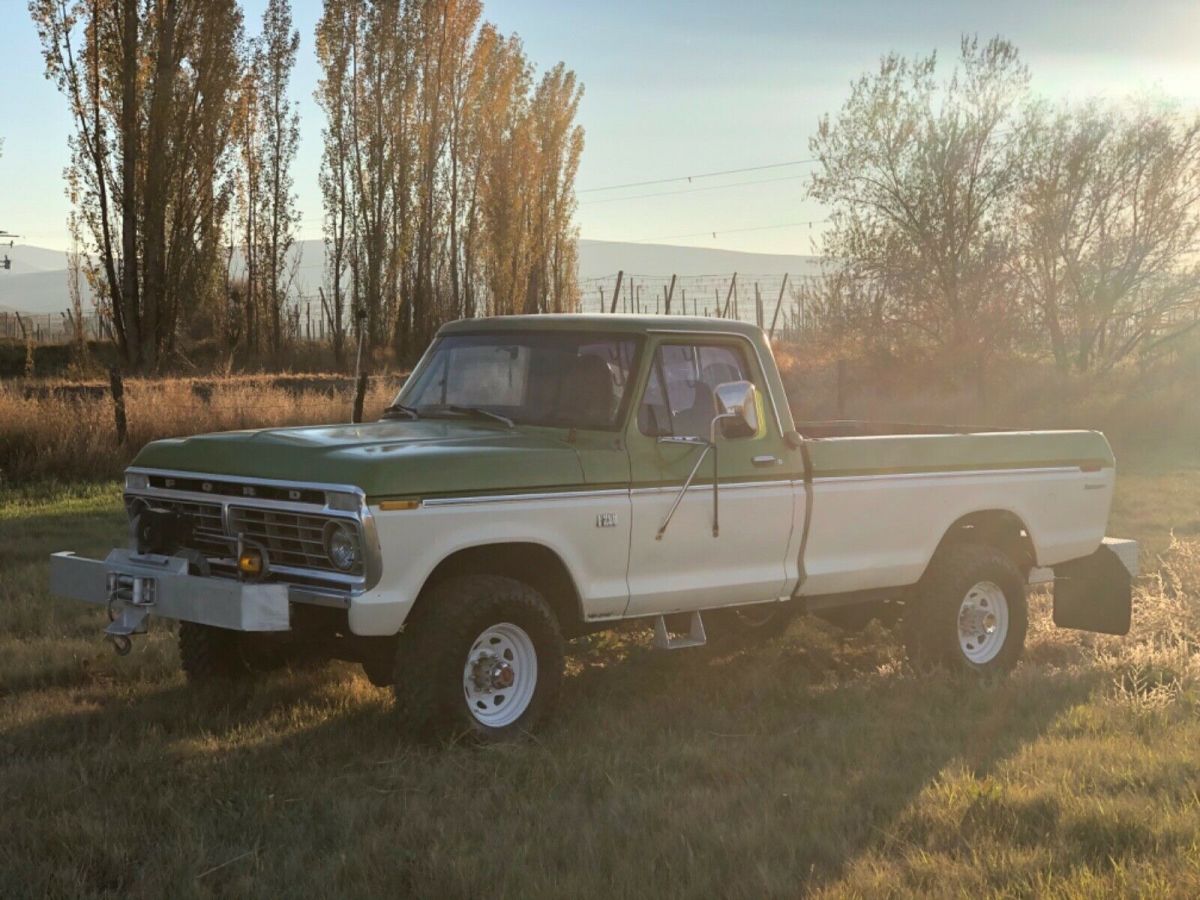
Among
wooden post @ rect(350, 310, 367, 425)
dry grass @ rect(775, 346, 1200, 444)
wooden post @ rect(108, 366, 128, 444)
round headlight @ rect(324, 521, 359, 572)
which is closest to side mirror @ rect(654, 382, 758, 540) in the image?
round headlight @ rect(324, 521, 359, 572)

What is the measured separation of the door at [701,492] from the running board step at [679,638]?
4.8 inches

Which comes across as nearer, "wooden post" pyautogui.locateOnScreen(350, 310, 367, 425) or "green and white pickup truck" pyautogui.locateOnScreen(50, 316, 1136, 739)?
"green and white pickup truck" pyautogui.locateOnScreen(50, 316, 1136, 739)

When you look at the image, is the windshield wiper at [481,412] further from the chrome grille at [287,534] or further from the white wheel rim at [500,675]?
the chrome grille at [287,534]

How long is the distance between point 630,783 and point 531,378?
7.48ft

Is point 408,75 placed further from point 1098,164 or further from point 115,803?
point 115,803

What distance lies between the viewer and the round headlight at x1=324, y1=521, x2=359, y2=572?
19.7ft

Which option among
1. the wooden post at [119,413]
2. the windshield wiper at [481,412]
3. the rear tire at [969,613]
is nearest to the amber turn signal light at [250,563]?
the windshield wiper at [481,412]

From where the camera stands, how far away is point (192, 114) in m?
34.4

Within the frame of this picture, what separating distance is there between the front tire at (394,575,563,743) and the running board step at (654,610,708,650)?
0.68m

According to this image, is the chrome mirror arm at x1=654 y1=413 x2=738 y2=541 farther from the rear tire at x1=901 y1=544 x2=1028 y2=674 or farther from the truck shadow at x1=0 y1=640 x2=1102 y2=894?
the rear tire at x1=901 y1=544 x2=1028 y2=674

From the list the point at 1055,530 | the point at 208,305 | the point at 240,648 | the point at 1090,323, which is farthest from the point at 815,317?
the point at 240,648

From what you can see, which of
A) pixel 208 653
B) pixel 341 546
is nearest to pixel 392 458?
pixel 341 546

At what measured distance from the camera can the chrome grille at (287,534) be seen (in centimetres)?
615

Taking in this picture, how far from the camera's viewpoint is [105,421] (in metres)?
19.6
